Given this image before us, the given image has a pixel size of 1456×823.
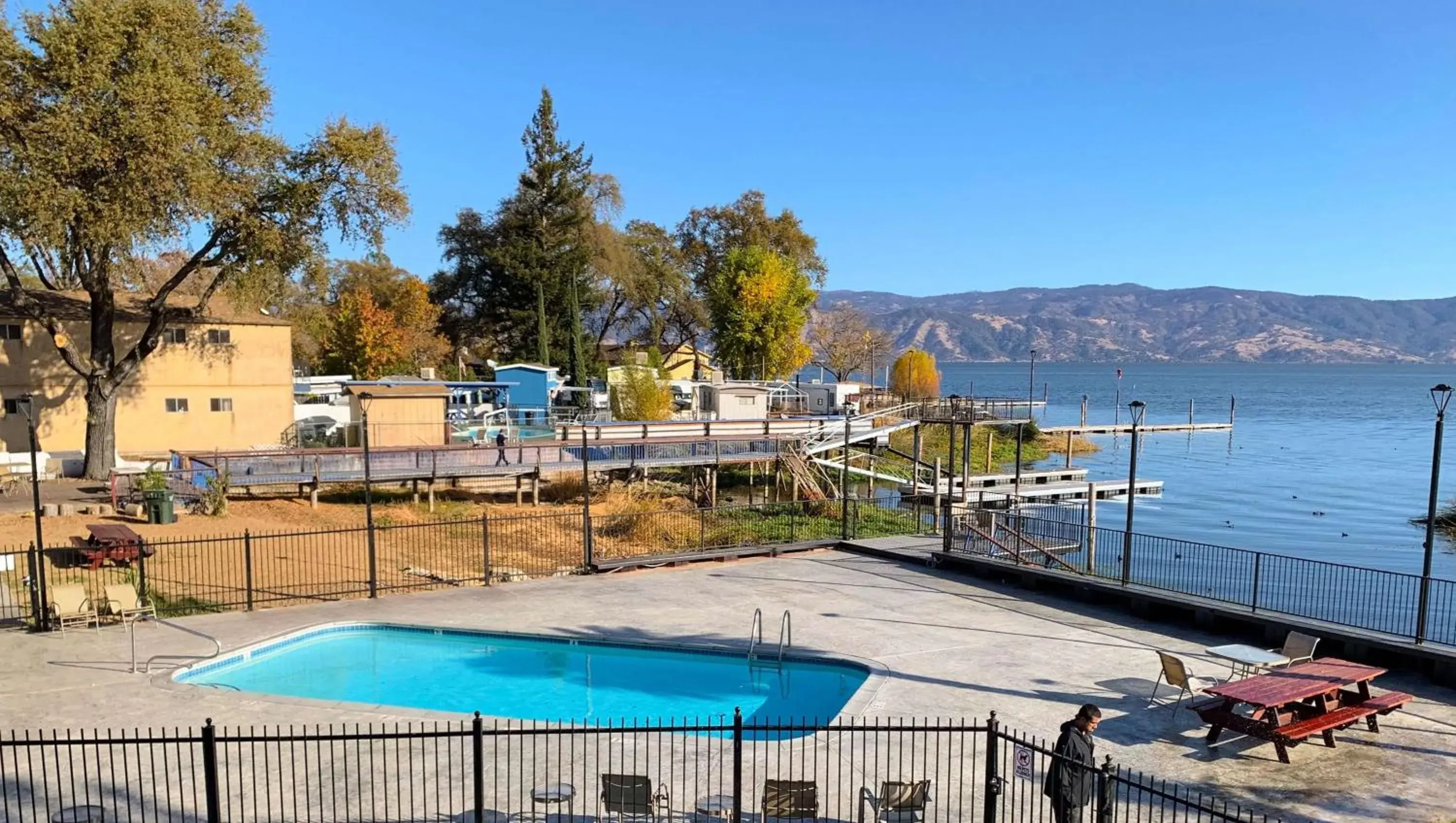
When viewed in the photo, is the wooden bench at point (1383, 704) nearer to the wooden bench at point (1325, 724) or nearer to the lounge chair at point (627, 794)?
the wooden bench at point (1325, 724)

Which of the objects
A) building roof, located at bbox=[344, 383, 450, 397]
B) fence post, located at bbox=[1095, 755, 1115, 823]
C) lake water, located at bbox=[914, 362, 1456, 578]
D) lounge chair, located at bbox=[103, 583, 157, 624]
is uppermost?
building roof, located at bbox=[344, 383, 450, 397]

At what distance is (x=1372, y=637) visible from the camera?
45.9 ft

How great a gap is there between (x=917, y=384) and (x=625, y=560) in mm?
72540

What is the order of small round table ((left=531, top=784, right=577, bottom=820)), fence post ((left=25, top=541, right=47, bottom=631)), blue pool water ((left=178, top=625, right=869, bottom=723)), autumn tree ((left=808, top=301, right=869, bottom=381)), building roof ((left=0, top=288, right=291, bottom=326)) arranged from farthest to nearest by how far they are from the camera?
autumn tree ((left=808, top=301, right=869, bottom=381)), building roof ((left=0, top=288, right=291, bottom=326)), fence post ((left=25, top=541, right=47, bottom=631)), blue pool water ((left=178, top=625, right=869, bottom=723)), small round table ((left=531, top=784, right=577, bottom=820))

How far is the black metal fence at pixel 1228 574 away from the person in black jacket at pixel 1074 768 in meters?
8.68

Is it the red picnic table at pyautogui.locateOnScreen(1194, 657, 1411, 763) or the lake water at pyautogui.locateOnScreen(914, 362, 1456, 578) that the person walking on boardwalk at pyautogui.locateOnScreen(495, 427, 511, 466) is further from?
the lake water at pyautogui.locateOnScreen(914, 362, 1456, 578)

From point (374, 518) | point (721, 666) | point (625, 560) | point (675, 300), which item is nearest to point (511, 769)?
point (721, 666)

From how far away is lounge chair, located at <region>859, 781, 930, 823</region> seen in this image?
28.3 feet

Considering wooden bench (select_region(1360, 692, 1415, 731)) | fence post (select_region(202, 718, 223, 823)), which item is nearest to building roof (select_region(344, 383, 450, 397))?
fence post (select_region(202, 718, 223, 823))

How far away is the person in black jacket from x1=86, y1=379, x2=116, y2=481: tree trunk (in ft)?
103

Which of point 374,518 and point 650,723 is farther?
point 374,518

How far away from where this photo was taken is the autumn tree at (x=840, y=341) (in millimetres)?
86688

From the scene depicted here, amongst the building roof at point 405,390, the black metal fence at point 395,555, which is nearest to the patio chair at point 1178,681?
the black metal fence at point 395,555

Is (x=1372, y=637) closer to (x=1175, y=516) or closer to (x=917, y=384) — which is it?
(x=1175, y=516)
